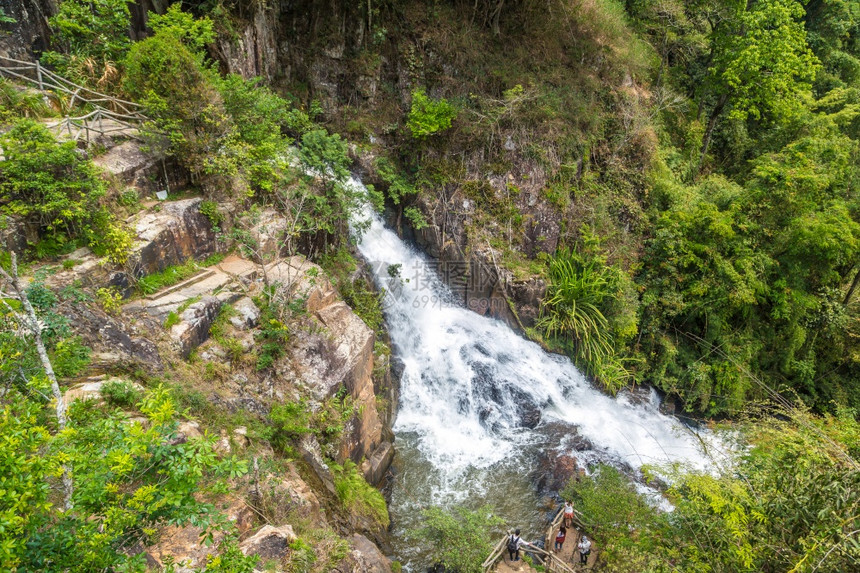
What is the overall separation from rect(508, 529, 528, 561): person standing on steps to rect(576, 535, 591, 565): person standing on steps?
1141mm

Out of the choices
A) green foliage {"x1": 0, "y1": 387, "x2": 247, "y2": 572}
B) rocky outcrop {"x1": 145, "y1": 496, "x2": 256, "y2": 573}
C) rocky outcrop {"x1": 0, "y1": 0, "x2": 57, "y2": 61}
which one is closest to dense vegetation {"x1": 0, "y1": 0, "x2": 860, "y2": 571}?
rocky outcrop {"x1": 0, "y1": 0, "x2": 57, "y2": 61}

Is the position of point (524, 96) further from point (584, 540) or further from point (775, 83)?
point (584, 540)

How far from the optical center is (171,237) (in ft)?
25.2

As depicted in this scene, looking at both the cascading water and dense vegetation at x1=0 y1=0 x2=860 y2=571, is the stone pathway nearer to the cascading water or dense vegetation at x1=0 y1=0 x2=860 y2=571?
dense vegetation at x1=0 y1=0 x2=860 y2=571

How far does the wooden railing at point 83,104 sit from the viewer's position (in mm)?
7285

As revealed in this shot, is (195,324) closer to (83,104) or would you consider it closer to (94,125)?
(94,125)

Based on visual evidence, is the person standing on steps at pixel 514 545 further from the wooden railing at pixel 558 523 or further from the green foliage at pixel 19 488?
the green foliage at pixel 19 488

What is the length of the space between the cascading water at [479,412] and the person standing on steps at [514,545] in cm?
80

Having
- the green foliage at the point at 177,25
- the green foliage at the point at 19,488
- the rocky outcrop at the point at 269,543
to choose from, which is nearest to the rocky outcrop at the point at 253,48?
the green foliage at the point at 177,25

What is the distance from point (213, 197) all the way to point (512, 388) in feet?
27.2

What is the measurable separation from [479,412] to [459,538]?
3.67m

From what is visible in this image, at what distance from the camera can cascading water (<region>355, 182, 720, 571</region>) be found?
9291 millimetres

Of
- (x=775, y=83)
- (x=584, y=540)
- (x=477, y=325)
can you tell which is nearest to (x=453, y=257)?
(x=477, y=325)

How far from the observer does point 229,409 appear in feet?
21.7
